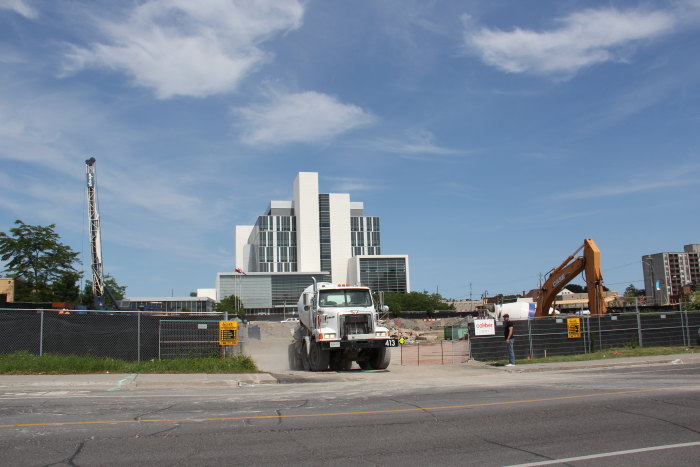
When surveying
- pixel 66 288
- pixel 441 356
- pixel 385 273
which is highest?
pixel 385 273

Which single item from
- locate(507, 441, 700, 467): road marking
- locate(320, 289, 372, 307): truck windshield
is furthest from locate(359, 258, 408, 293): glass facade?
locate(507, 441, 700, 467): road marking

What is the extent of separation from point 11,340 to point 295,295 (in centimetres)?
12074

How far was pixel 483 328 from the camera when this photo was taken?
22.7m

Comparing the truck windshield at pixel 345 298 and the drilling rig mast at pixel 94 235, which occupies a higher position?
the drilling rig mast at pixel 94 235

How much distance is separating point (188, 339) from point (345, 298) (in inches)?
210

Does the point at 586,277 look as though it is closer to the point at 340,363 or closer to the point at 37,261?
the point at 340,363

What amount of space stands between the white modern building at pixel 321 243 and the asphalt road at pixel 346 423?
12463 cm

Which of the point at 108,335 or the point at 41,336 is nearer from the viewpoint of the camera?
the point at 41,336

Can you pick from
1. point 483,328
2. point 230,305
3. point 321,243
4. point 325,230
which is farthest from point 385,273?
point 483,328

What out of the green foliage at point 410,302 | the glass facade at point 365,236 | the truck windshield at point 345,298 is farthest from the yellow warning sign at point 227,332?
the glass facade at point 365,236

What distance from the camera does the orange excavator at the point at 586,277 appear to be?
107 feet

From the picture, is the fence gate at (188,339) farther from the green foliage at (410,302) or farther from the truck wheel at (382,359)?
the green foliage at (410,302)

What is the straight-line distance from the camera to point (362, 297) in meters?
20.7

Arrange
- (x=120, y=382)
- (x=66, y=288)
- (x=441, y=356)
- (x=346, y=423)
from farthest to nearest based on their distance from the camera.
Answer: (x=66, y=288)
(x=441, y=356)
(x=120, y=382)
(x=346, y=423)
